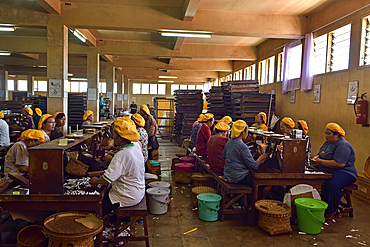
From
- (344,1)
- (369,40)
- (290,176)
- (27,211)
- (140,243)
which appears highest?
(344,1)

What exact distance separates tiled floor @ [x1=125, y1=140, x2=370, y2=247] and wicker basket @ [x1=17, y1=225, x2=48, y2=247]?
119 centimetres

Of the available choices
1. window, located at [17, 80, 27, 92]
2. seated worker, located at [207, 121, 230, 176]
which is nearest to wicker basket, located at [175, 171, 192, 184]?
seated worker, located at [207, 121, 230, 176]

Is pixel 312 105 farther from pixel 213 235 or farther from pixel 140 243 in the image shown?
pixel 140 243

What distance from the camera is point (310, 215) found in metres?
4.47

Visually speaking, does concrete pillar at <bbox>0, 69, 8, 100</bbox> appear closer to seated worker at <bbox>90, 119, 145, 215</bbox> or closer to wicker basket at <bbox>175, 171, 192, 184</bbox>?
wicker basket at <bbox>175, 171, 192, 184</bbox>

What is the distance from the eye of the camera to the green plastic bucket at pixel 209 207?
192 inches

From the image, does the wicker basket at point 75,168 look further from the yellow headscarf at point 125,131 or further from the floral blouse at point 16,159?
the yellow headscarf at point 125,131

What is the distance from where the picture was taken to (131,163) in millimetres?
3852

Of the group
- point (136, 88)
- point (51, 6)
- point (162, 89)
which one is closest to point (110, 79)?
point (51, 6)

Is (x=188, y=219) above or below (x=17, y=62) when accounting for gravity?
below

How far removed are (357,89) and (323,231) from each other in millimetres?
4323

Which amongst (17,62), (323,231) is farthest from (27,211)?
(17,62)

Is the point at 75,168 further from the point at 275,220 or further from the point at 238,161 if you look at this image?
the point at 275,220

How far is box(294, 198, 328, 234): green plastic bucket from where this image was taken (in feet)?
14.6
